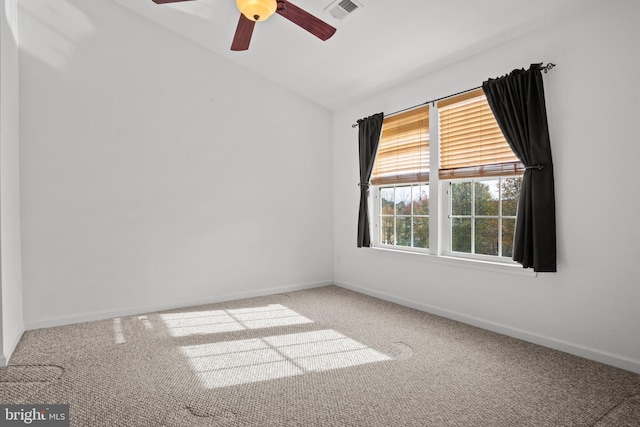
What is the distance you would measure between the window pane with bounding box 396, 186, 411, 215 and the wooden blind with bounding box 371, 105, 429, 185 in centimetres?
13

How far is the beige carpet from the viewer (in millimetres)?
2014

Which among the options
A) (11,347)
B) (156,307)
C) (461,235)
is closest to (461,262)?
(461,235)

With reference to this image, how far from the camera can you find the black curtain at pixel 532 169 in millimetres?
2867

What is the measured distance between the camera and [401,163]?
4.33 metres

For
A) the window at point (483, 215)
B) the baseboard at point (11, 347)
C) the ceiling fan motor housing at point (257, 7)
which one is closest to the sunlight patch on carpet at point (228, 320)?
the baseboard at point (11, 347)

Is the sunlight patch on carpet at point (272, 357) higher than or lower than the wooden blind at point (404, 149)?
lower

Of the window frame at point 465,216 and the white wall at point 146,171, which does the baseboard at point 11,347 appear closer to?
the white wall at point 146,171

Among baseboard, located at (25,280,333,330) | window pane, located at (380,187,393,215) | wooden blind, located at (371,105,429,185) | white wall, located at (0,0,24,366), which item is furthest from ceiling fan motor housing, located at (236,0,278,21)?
baseboard, located at (25,280,333,330)

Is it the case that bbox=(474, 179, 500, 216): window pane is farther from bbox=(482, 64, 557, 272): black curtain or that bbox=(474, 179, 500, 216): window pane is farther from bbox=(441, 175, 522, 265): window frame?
bbox=(482, 64, 557, 272): black curtain

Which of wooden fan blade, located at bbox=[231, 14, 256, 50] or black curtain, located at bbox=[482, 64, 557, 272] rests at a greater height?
wooden fan blade, located at bbox=[231, 14, 256, 50]

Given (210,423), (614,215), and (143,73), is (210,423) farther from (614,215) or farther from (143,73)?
(143,73)

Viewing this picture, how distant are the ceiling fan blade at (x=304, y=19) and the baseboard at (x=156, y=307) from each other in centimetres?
316

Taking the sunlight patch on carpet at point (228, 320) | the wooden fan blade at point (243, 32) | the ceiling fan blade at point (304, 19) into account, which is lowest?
the sunlight patch on carpet at point (228, 320)

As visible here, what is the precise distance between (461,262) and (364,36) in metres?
2.40
